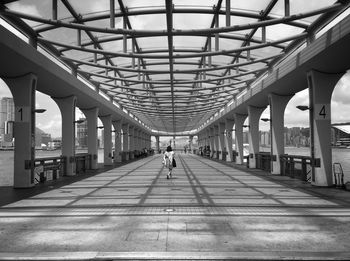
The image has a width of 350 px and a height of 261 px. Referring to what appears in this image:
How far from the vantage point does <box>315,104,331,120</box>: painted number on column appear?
1422 cm

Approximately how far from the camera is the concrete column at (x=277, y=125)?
20.2 m

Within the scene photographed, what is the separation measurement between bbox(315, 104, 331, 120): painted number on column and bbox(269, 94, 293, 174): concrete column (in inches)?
233

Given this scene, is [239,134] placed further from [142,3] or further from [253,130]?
[142,3]

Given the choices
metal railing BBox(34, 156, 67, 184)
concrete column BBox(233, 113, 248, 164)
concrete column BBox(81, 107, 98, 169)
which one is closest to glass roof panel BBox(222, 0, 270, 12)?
metal railing BBox(34, 156, 67, 184)

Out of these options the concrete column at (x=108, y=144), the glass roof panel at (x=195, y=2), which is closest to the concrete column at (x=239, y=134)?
the concrete column at (x=108, y=144)

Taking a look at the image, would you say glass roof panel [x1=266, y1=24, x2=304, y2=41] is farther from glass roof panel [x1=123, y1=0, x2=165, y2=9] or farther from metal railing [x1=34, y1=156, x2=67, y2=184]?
metal railing [x1=34, y1=156, x2=67, y2=184]

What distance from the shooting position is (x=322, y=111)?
46.8ft

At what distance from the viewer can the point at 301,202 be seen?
10148 mm

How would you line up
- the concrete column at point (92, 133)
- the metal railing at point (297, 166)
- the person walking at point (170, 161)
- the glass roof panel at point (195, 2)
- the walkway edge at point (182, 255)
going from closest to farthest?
1. the walkway edge at point (182, 255)
2. the glass roof panel at point (195, 2)
3. the metal railing at point (297, 166)
4. the person walking at point (170, 161)
5. the concrete column at point (92, 133)

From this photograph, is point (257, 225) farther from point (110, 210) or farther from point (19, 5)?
point (19, 5)

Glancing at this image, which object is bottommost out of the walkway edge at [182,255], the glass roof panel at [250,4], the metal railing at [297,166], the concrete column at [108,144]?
the walkway edge at [182,255]

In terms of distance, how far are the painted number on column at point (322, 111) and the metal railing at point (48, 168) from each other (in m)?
11.6

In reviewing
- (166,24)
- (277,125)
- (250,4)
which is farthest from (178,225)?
(277,125)

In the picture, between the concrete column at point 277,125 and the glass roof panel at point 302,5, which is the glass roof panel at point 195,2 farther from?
the concrete column at point 277,125
